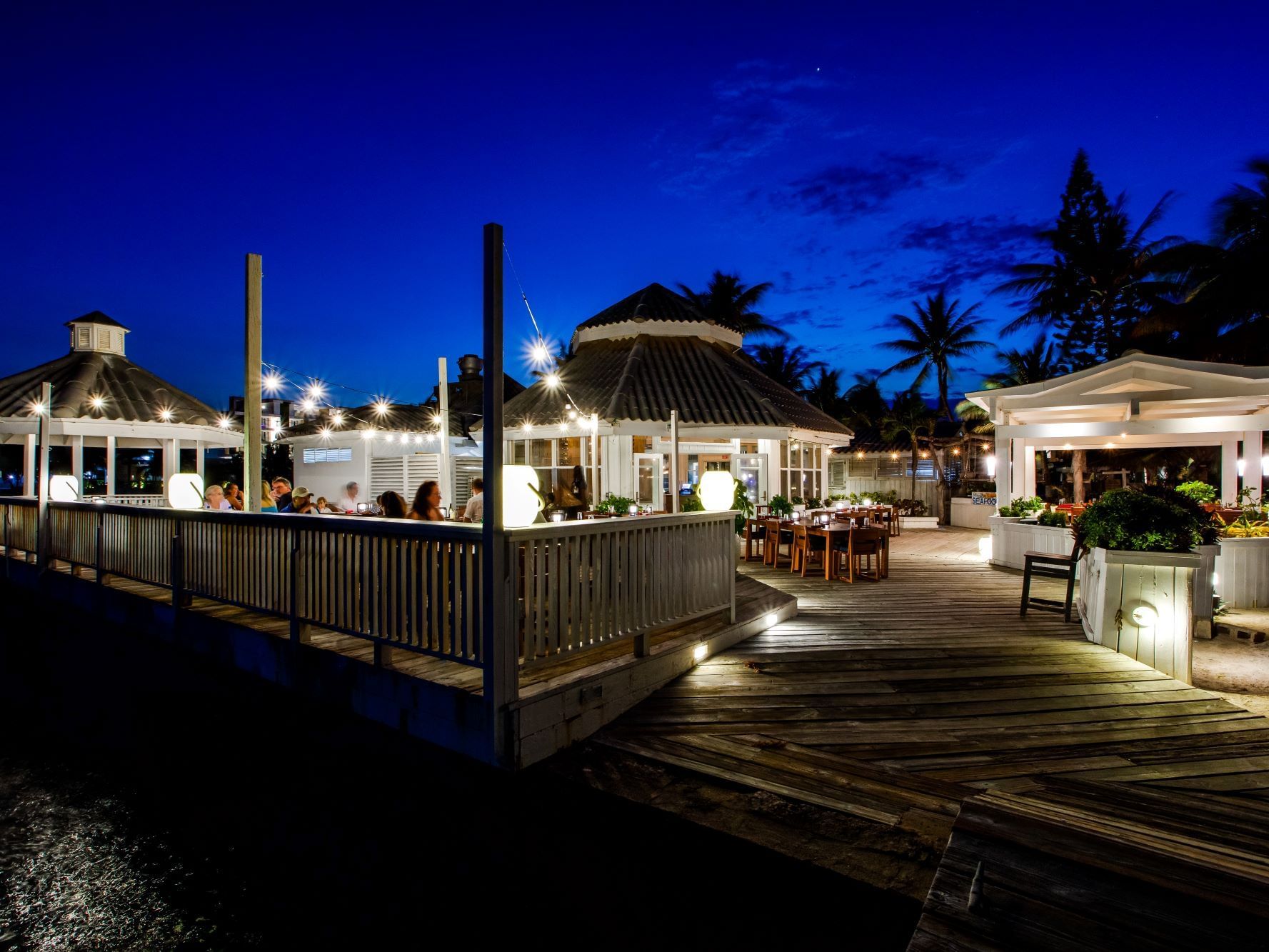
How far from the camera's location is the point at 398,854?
413 cm

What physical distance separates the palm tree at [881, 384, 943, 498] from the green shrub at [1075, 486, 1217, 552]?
66.8 feet

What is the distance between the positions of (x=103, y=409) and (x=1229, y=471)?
25215 mm

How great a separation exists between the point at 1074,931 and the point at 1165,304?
3073cm

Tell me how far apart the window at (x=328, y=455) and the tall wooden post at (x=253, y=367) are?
12.3 metres

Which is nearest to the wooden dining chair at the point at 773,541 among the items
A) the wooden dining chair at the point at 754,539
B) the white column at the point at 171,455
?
the wooden dining chair at the point at 754,539

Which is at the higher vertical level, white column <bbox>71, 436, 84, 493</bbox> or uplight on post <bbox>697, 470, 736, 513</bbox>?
white column <bbox>71, 436, 84, 493</bbox>

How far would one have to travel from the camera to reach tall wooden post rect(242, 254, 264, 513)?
7.66 metres

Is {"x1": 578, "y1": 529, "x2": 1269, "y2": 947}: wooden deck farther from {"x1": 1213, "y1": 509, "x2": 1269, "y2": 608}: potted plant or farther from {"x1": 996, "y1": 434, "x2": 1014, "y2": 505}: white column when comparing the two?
{"x1": 996, "y1": 434, "x2": 1014, "y2": 505}: white column

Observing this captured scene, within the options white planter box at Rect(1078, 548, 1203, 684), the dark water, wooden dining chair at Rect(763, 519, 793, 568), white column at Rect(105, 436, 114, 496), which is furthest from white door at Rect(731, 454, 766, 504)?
white column at Rect(105, 436, 114, 496)

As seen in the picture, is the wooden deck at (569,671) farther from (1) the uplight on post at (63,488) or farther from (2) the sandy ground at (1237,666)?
(1) the uplight on post at (63,488)

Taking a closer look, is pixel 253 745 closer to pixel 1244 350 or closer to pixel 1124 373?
pixel 1124 373

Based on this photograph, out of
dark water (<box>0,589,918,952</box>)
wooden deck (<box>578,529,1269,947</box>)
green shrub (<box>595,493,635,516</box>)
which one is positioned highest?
green shrub (<box>595,493,635,516</box>)

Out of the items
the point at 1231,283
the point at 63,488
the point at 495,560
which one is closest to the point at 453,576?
the point at 495,560

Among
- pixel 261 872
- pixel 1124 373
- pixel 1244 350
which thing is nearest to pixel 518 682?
pixel 261 872
